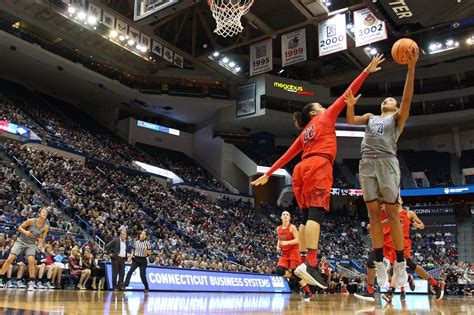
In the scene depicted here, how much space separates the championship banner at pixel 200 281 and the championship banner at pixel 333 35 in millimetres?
11266

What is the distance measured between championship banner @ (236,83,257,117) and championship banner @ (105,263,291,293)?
16561 mm

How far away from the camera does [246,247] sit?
24.4m

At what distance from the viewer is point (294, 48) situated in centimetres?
2411

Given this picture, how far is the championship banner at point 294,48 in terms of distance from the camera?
2367 centimetres

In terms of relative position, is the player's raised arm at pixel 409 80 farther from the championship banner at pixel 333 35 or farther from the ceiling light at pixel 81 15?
the ceiling light at pixel 81 15

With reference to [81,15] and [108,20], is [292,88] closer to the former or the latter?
[108,20]

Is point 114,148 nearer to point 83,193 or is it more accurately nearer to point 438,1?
point 83,193

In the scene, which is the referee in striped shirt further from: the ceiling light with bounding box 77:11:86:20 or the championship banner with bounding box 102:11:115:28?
the championship banner with bounding box 102:11:115:28

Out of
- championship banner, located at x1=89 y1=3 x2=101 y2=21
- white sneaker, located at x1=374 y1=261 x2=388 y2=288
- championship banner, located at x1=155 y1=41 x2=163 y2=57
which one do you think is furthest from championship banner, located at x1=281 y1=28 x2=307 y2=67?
white sneaker, located at x1=374 y1=261 x2=388 y2=288

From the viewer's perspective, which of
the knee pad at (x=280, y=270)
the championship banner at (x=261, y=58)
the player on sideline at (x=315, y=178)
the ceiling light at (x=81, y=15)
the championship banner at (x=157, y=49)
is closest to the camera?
the player on sideline at (x=315, y=178)

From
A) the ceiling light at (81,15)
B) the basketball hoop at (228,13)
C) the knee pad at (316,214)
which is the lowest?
the knee pad at (316,214)

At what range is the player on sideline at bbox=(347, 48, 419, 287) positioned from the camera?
474 centimetres

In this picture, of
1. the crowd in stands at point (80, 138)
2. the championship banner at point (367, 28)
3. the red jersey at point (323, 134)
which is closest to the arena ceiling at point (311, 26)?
the championship banner at point (367, 28)

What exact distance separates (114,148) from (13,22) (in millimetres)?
9629
